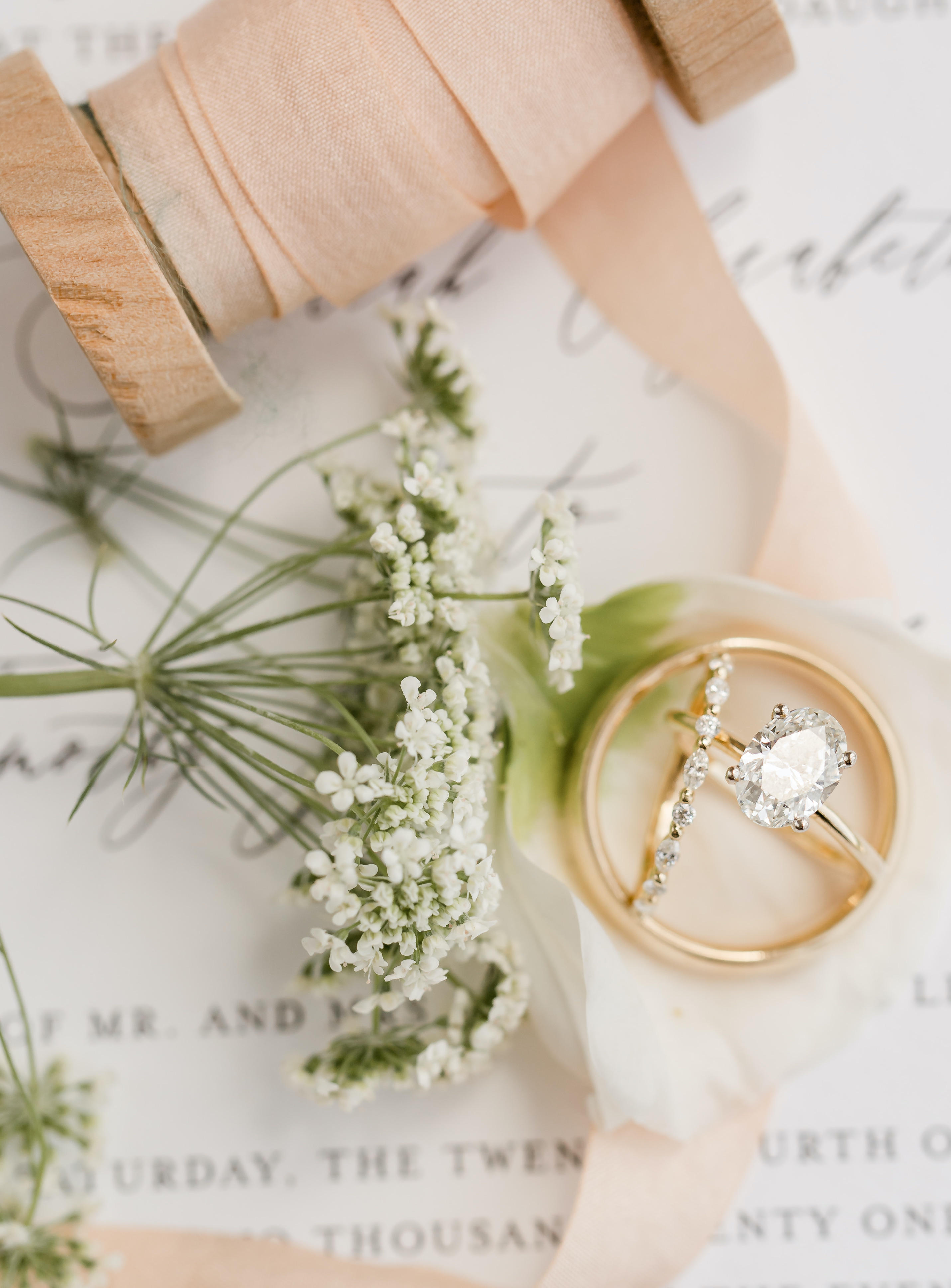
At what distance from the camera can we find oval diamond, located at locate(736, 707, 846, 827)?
20.7 inches

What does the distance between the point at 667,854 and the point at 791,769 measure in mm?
91

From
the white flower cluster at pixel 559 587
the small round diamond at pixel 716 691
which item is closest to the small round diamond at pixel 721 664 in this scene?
the small round diamond at pixel 716 691

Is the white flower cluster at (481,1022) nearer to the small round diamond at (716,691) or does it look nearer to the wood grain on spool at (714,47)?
the small round diamond at (716,691)

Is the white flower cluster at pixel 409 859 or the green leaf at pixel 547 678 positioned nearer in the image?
the white flower cluster at pixel 409 859

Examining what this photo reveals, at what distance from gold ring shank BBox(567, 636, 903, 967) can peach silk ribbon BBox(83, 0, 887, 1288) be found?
3.0 inches

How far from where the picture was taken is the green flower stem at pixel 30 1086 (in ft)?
1.82

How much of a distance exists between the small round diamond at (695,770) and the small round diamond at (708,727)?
1 centimetres

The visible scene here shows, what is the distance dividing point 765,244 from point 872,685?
0.33 metres

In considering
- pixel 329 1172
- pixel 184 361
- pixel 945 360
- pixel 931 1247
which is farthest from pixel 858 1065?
pixel 184 361

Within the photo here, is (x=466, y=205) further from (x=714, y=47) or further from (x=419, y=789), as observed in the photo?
(x=419, y=789)

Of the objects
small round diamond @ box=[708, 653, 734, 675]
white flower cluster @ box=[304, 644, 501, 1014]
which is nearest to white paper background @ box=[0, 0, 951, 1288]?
small round diamond @ box=[708, 653, 734, 675]

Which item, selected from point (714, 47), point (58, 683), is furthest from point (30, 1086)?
point (714, 47)

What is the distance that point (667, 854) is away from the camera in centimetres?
57

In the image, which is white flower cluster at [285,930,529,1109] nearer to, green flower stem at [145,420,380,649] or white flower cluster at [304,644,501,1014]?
white flower cluster at [304,644,501,1014]
